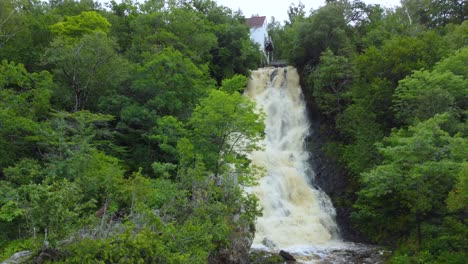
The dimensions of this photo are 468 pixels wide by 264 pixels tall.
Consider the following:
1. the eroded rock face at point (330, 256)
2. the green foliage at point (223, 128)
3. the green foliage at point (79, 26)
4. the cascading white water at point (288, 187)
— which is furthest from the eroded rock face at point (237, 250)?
the green foliage at point (79, 26)

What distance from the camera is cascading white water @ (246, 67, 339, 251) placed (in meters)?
17.4

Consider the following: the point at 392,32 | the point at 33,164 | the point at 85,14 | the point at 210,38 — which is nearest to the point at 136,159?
the point at 33,164

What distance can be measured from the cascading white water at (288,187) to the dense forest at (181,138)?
1.21 m

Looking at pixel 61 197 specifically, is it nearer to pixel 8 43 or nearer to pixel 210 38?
pixel 8 43

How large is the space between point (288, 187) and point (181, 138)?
7543 mm

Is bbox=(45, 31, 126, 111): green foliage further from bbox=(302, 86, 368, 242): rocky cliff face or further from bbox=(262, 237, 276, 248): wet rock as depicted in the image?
bbox=(302, 86, 368, 242): rocky cliff face

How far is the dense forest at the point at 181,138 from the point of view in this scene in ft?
31.8

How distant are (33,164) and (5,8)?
1005 centimetres

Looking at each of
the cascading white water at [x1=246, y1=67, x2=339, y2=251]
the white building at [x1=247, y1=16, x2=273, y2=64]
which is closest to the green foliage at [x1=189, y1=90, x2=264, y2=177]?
the cascading white water at [x1=246, y1=67, x2=339, y2=251]

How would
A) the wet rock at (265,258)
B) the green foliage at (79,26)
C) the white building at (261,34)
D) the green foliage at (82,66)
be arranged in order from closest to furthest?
the wet rock at (265,258) < the green foliage at (82,66) < the green foliage at (79,26) < the white building at (261,34)

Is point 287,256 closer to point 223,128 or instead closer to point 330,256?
point 330,256

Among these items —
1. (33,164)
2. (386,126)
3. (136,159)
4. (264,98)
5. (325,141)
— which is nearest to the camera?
(33,164)

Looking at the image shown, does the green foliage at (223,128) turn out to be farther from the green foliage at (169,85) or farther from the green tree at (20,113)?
the green tree at (20,113)

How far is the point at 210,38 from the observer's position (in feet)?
85.1
